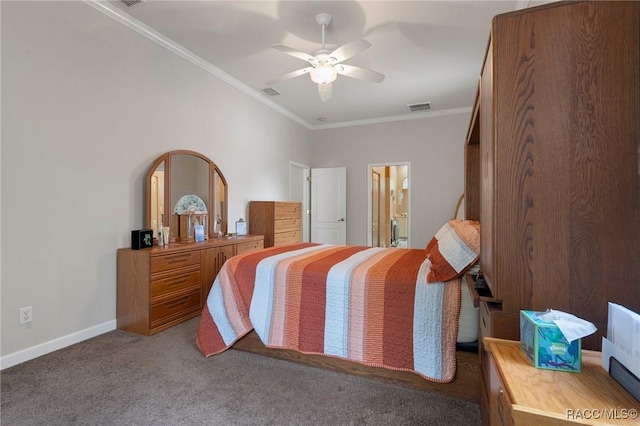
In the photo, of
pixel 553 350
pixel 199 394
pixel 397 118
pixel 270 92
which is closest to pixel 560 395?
pixel 553 350

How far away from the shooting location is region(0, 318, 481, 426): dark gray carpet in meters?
1.62

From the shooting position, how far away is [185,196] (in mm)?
3490

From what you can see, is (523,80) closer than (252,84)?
Yes

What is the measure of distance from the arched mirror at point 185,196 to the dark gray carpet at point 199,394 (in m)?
1.35

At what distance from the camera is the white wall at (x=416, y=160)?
17.7ft

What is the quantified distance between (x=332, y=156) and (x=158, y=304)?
4368mm

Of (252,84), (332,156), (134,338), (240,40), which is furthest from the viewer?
(332,156)

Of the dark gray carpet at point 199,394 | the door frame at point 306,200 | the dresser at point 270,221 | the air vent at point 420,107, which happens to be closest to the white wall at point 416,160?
the air vent at point 420,107

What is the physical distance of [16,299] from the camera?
218cm

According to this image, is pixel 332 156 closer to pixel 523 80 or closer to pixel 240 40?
pixel 240 40

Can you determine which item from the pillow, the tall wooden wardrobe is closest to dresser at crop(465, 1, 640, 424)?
the tall wooden wardrobe

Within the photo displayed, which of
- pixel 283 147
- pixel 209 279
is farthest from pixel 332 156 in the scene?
pixel 209 279

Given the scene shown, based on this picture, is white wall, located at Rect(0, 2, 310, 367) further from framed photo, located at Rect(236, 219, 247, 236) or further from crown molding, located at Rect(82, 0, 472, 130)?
framed photo, located at Rect(236, 219, 247, 236)

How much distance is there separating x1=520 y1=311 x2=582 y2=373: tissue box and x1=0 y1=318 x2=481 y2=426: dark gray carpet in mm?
886
